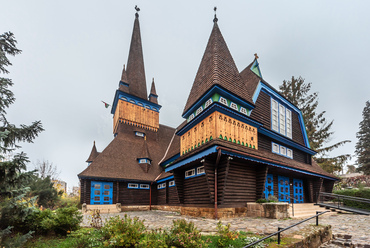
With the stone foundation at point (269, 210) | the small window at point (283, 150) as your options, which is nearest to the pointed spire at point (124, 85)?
the small window at point (283, 150)

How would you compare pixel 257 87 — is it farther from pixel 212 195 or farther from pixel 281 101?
pixel 212 195

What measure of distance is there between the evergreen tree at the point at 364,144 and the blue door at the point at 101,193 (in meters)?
33.3

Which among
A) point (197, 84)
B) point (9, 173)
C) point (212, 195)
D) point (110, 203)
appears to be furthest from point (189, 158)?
point (110, 203)

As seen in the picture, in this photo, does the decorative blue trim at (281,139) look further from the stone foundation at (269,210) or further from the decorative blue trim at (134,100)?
the decorative blue trim at (134,100)

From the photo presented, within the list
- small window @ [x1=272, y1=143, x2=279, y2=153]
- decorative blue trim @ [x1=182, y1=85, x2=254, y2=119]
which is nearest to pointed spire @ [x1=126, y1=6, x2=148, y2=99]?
decorative blue trim @ [x1=182, y1=85, x2=254, y2=119]

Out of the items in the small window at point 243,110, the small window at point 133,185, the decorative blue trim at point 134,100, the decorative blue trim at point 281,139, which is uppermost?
the decorative blue trim at point 134,100

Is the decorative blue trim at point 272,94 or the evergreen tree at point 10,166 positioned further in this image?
the decorative blue trim at point 272,94

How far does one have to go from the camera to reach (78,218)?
6641mm

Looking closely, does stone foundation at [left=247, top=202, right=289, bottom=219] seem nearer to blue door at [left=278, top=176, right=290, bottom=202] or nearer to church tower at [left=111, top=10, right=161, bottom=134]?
blue door at [left=278, top=176, right=290, bottom=202]

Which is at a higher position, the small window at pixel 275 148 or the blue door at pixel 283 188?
the small window at pixel 275 148

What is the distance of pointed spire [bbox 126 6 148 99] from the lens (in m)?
26.5

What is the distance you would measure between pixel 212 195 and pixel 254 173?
3471 millimetres

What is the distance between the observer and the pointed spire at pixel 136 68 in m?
26.5

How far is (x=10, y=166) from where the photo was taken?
16.2 ft
